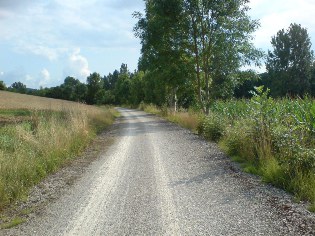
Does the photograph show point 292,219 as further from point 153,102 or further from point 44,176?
point 153,102

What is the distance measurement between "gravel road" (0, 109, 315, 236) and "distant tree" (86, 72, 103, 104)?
3400 inches

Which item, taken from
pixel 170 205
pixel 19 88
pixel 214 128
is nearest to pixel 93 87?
pixel 19 88

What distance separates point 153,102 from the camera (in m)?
58.9

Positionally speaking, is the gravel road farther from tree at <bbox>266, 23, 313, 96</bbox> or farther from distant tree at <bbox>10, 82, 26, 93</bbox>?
distant tree at <bbox>10, 82, 26, 93</bbox>

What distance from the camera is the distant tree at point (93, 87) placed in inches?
3728

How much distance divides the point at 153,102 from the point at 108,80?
11864 centimetres

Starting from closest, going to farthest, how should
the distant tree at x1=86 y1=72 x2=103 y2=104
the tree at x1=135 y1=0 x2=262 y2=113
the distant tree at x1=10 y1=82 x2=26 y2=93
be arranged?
the tree at x1=135 y1=0 x2=262 y2=113 → the distant tree at x1=86 y1=72 x2=103 y2=104 → the distant tree at x1=10 y1=82 x2=26 y2=93

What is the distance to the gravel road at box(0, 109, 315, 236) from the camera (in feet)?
17.9

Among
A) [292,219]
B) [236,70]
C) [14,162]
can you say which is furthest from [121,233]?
[236,70]

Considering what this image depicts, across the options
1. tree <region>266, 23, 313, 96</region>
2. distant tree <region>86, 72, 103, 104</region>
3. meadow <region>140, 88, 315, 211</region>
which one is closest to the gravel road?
meadow <region>140, 88, 315, 211</region>

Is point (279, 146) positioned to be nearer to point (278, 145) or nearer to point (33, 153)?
point (278, 145)

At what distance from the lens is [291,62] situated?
5953 cm

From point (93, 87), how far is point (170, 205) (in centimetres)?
9076

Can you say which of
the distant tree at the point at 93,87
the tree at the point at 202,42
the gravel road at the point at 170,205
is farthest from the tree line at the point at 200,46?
the distant tree at the point at 93,87
